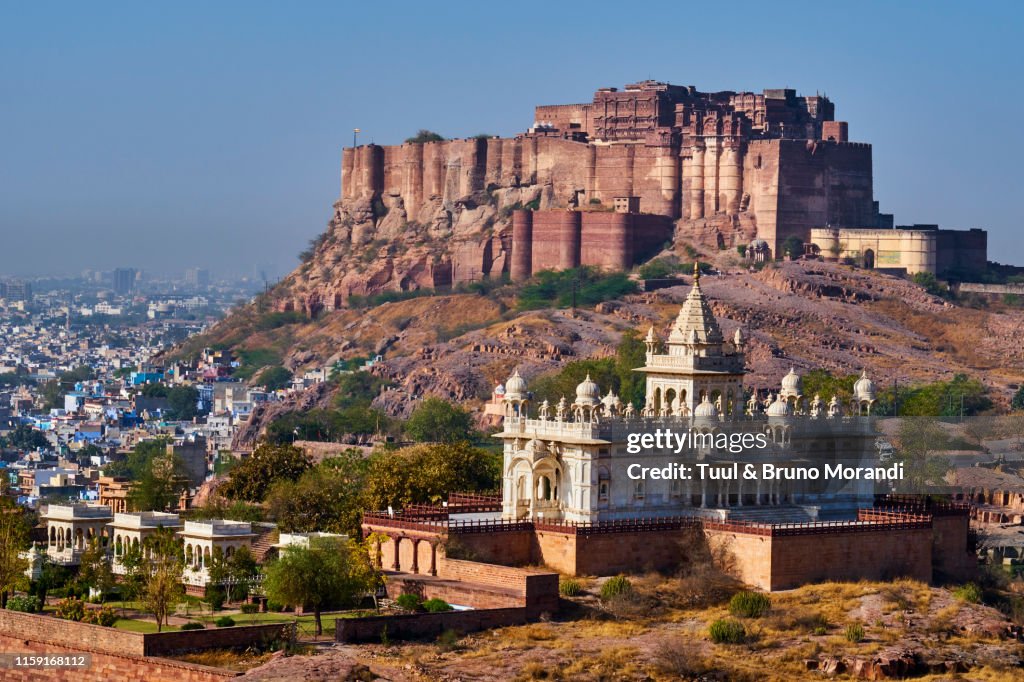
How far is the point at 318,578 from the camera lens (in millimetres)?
51719

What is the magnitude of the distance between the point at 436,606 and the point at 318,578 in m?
2.64

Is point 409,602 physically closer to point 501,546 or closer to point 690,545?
point 501,546

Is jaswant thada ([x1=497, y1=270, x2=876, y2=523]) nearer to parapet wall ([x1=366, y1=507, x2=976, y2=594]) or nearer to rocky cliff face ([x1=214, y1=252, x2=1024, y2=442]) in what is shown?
parapet wall ([x1=366, y1=507, x2=976, y2=594])

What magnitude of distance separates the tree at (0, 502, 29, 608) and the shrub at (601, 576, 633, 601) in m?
12.8

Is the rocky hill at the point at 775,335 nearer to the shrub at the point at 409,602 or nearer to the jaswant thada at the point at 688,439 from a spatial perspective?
the jaswant thada at the point at 688,439

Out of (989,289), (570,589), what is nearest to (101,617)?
(570,589)

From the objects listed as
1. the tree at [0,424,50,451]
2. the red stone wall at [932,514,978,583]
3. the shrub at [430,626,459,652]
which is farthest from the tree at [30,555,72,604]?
the tree at [0,424,50,451]

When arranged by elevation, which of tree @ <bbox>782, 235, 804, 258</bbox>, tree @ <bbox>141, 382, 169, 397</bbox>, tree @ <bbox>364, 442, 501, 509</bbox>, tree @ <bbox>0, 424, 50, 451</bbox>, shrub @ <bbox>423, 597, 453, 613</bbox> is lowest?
shrub @ <bbox>423, 597, 453, 613</bbox>

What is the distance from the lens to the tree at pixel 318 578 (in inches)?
2031

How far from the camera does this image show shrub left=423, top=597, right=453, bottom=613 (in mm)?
52406

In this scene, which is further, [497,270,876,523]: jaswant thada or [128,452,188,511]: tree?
[128,452,188,511]: tree

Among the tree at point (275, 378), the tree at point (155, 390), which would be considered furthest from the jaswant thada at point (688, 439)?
the tree at point (155, 390)

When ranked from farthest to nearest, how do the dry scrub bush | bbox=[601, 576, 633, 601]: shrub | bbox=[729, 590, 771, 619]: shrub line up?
bbox=[601, 576, 633, 601]: shrub < bbox=[729, 590, 771, 619]: shrub < the dry scrub bush

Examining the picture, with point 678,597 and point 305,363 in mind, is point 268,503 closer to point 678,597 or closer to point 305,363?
point 678,597
